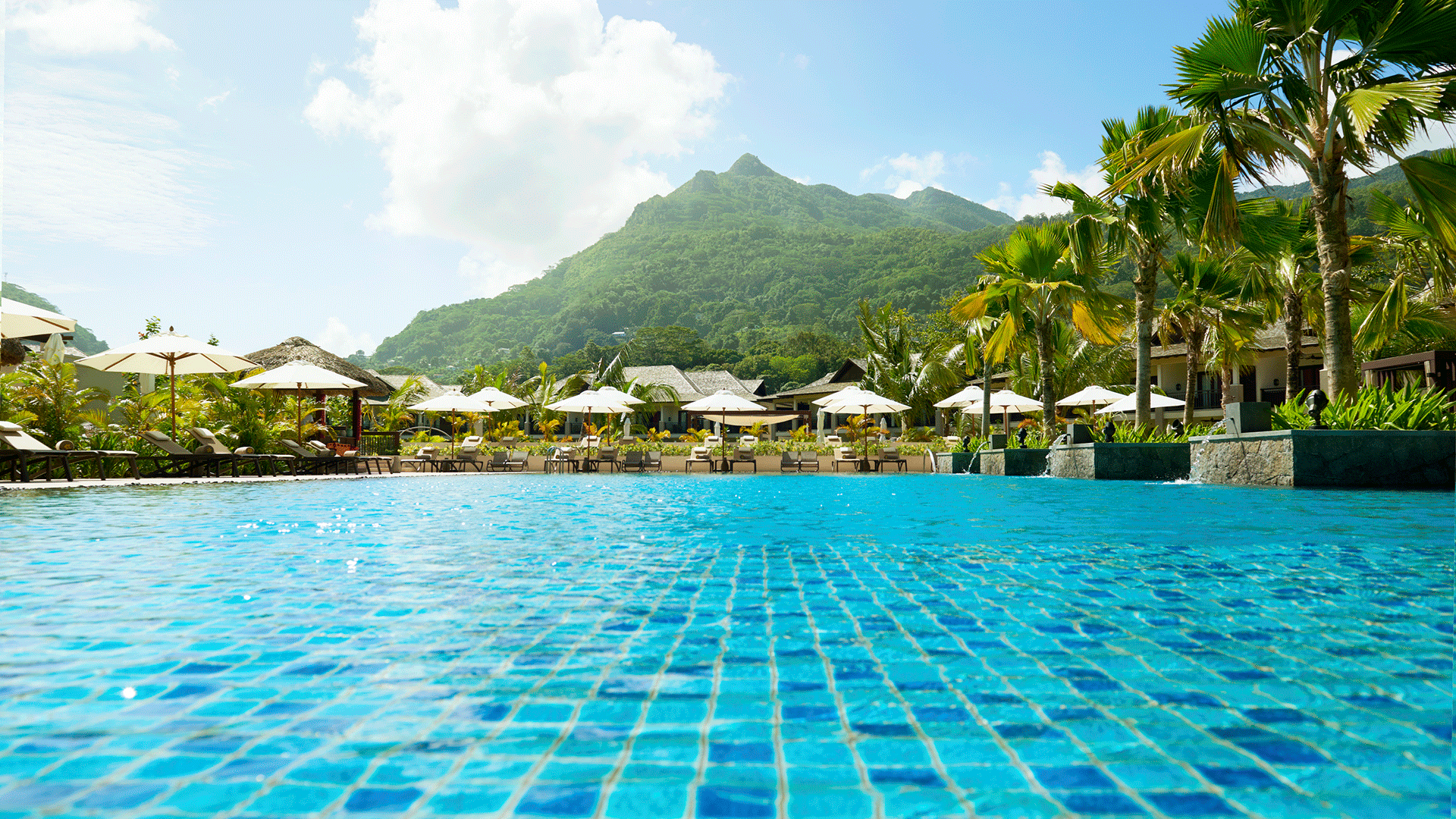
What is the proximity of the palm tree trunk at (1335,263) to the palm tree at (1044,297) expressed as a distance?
5.92 meters

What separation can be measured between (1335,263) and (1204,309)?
12.2 meters

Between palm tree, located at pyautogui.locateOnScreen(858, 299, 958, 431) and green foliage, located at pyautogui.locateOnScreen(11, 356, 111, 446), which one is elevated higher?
palm tree, located at pyautogui.locateOnScreen(858, 299, 958, 431)

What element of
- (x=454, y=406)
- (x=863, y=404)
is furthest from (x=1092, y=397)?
(x=454, y=406)

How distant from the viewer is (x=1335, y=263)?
9.47m

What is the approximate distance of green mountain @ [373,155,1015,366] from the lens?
9344 centimetres

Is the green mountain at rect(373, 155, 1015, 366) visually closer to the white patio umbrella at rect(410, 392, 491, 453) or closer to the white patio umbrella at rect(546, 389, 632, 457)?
the white patio umbrella at rect(546, 389, 632, 457)

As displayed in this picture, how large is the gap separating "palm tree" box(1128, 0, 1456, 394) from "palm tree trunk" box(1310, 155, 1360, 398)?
0.04 feet

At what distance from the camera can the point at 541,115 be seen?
4450 cm

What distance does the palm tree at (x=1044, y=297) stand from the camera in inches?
646

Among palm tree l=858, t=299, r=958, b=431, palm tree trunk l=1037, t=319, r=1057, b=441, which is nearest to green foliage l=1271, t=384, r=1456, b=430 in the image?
palm tree trunk l=1037, t=319, r=1057, b=441

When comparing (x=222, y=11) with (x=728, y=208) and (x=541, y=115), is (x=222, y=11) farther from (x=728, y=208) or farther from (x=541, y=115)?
(x=728, y=208)

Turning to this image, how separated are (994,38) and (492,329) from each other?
104112 millimetres

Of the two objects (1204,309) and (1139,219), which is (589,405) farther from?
(1204,309)

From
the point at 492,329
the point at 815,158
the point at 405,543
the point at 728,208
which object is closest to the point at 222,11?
the point at 405,543
